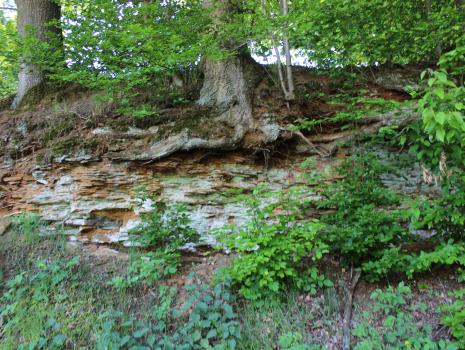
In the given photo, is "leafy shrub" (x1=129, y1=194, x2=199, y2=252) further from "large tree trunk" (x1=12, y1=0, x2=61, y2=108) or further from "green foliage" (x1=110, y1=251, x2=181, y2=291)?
"large tree trunk" (x1=12, y1=0, x2=61, y2=108)

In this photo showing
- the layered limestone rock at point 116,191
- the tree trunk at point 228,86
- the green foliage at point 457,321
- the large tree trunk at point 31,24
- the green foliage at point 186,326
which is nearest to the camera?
the green foliage at point 457,321

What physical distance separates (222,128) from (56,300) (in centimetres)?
327

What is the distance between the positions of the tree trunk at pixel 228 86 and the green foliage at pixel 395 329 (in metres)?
3.06

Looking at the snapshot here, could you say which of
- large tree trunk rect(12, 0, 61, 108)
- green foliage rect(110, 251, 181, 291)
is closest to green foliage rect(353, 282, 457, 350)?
green foliage rect(110, 251, 181, 291)

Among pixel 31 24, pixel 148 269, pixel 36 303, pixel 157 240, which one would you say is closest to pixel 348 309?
pixel 148 269

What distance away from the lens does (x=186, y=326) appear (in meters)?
3.28

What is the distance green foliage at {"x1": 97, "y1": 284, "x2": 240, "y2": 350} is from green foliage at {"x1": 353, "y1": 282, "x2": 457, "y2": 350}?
1.34 m

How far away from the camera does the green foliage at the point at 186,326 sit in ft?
10.2

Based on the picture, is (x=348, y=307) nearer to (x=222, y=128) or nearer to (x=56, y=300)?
(x=222, y=128)

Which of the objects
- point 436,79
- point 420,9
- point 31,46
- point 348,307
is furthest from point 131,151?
point 420,9

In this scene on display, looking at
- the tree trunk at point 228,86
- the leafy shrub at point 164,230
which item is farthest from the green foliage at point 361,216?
the leafy shrub at point 164,230

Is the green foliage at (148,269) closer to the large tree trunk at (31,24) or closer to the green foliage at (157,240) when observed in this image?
the green foliage at (157,240)

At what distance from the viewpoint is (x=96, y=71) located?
4785mm

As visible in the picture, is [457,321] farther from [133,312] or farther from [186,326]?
[133,312]
